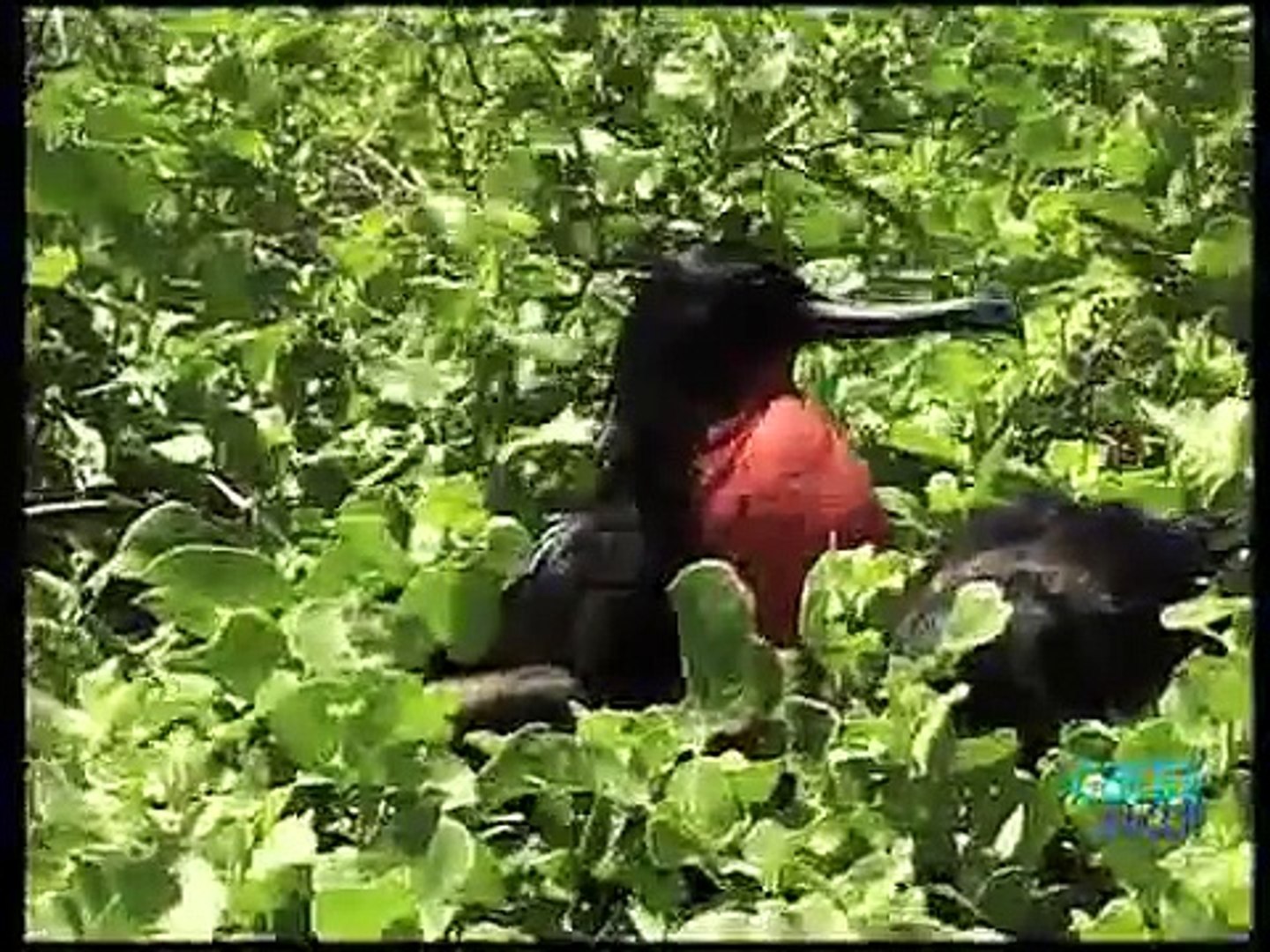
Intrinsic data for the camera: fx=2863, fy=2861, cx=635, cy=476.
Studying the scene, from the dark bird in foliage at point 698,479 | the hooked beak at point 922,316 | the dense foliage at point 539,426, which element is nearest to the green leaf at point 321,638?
the dense foliage at point 539,426

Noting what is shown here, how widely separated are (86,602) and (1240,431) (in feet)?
1.18

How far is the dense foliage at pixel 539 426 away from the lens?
26.2 inches

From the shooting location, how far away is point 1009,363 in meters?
1.03

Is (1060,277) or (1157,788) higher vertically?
(1060,277)

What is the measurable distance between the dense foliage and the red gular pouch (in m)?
0.02

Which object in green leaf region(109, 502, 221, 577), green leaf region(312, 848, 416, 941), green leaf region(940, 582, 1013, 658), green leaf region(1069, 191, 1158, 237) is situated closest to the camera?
green leaf region(312, 848, 416, 941)

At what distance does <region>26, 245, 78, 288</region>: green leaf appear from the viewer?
0.96 meters

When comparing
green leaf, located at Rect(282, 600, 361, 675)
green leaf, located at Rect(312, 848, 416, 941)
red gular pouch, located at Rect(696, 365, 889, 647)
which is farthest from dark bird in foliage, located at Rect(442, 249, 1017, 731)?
green leaf, located at Rect(312, 848, 416, 941)

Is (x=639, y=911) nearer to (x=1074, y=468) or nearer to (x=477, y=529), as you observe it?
(x=477, y=529)

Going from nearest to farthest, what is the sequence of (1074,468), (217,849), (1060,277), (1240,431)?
(217,849)
(1240,431)
(1074,468)
(1060,277)

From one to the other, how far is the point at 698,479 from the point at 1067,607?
0.35 meters

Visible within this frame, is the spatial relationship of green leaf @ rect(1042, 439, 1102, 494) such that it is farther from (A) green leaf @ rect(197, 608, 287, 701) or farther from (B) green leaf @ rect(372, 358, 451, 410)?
(A) green leaf @ rect(197, 608, 287, 701)

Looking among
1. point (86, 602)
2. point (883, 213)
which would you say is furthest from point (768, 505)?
point (86, 602)

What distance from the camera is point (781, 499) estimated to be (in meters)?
1.17
